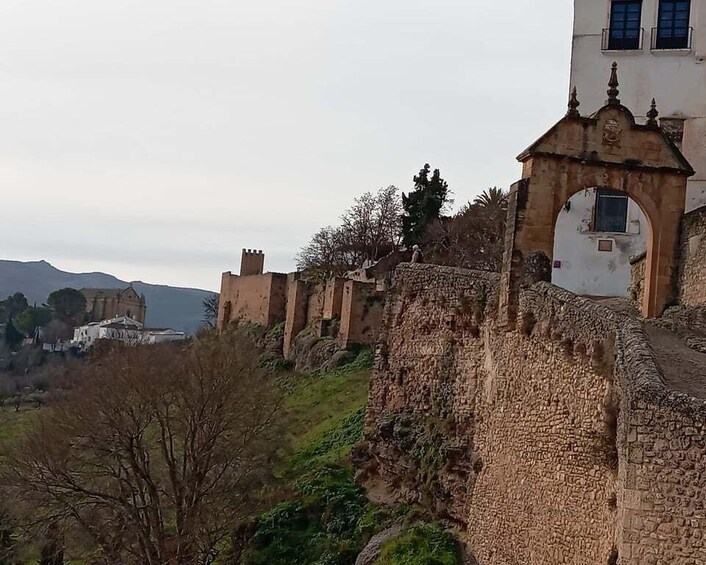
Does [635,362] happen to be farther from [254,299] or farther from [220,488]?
[254,299]

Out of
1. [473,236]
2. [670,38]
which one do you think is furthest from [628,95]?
[473,236]

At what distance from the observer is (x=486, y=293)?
617 inches

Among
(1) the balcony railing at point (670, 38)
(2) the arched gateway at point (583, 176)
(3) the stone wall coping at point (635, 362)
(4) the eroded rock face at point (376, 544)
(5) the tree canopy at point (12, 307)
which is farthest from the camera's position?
(5) the tree canopy at point (12, 307)

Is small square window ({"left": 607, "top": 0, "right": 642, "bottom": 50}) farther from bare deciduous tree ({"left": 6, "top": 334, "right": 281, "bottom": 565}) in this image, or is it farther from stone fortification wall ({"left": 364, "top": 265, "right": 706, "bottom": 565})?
bare deciduous tree ({"left": 6, "top": 334, "right": 281, "bottom": 565})

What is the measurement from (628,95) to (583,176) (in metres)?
11.8

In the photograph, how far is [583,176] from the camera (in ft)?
48.2

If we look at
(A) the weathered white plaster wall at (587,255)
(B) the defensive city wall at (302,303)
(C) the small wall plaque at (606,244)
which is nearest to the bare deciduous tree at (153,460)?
(A) the weathered white plaster wall at (587,255)

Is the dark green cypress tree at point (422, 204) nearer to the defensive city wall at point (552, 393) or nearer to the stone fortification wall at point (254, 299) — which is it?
the stone fortification wall at point (254, 299)

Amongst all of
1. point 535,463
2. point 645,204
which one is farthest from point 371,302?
point 535,463

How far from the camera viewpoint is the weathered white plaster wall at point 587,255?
24.9 metres

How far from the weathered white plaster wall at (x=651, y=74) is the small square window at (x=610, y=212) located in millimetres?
1728

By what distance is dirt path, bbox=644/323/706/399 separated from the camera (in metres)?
9.21

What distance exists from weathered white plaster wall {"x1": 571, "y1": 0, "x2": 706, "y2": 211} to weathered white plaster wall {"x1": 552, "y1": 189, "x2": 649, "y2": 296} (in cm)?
203

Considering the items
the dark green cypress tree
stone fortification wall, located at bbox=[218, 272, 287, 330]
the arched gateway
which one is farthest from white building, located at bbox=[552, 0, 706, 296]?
stone fortification wall, located at bbox=[218, 272, 287, 330]
